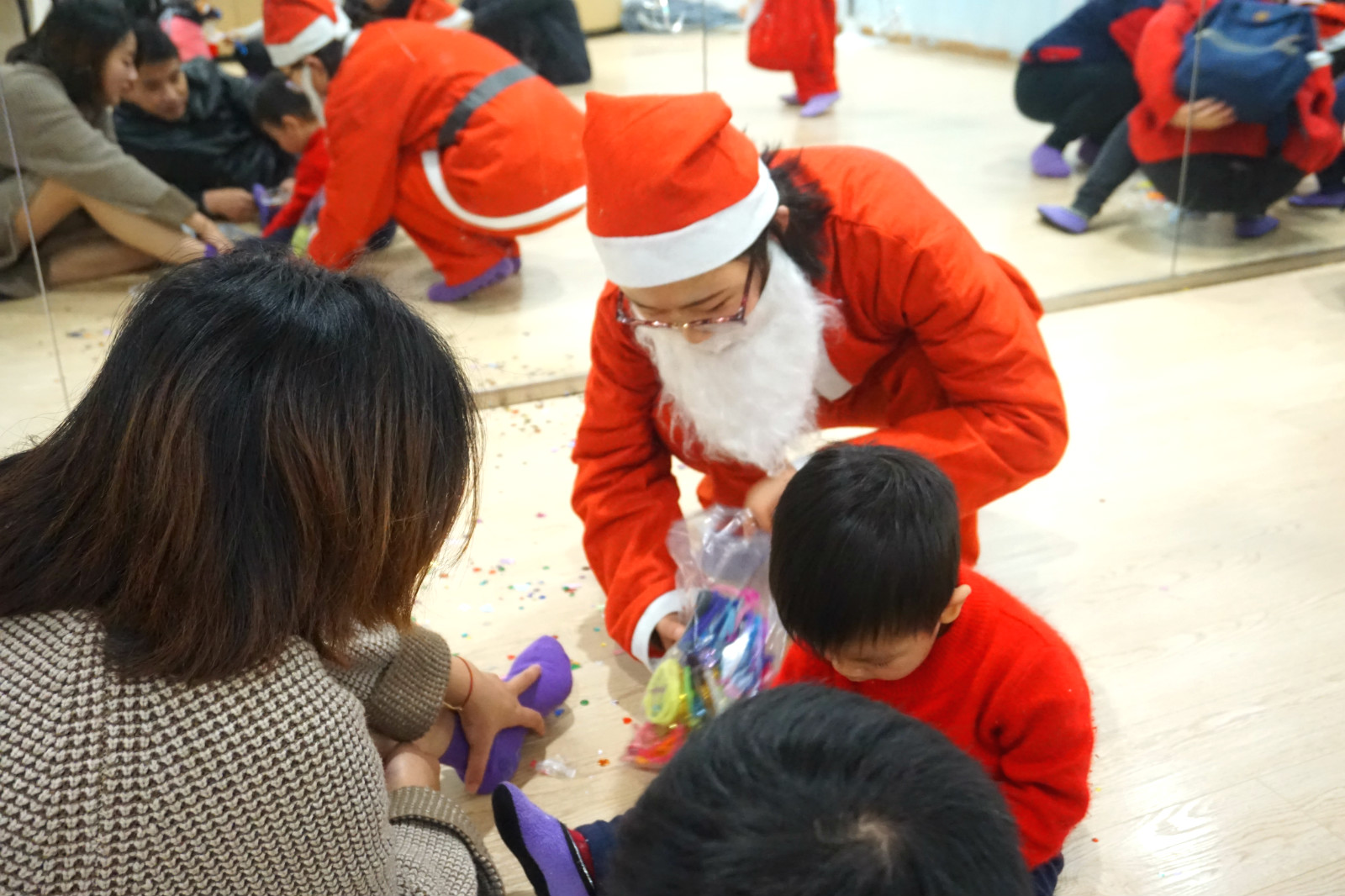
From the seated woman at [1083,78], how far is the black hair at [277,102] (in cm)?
157

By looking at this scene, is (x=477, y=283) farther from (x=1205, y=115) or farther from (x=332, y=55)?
(x=1205, y=115)

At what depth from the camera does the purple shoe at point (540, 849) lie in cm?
102

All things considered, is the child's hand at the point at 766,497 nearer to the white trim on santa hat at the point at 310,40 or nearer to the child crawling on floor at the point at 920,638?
the child crawling on floor at the point at 920,638

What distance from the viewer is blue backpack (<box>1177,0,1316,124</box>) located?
99.7 inches

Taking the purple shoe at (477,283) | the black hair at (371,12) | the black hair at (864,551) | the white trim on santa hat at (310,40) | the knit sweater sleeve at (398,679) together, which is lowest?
the purple shoe at (477,283)

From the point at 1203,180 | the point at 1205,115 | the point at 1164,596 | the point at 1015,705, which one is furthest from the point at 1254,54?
the point at 1015,705

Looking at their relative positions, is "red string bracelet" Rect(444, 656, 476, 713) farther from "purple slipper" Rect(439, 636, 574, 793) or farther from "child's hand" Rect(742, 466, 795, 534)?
"child's hand" Rect(742, 466, 795, 534)

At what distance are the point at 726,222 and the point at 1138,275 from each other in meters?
1.80

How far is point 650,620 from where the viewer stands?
4.42 feet

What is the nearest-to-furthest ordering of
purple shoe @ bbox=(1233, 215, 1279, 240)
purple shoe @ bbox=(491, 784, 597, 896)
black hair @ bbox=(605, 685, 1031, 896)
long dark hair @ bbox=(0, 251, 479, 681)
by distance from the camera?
1. black hair @ bbox=(605, 685, 1031, 896)
2. long dark hair @ bbox=(0, 251, 479, 681)
3. purple shoe @ bbox=(491, 784, 597, 896)
4. purple shoe @ bbox=(1233, 215, 1279, 240)

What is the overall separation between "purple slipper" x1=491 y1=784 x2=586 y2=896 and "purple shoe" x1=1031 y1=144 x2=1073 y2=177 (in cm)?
227

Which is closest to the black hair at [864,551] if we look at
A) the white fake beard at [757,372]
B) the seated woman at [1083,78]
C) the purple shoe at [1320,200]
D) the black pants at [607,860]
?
the black pants at [607,860]

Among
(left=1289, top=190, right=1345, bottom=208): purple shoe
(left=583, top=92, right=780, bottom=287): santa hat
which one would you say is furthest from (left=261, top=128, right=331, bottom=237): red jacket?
(left=1289, top=190, right=1345, bottom=208): purple shoe

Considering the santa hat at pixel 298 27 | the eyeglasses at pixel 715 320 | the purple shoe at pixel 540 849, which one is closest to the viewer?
the purple shoe at pixel 540 849
